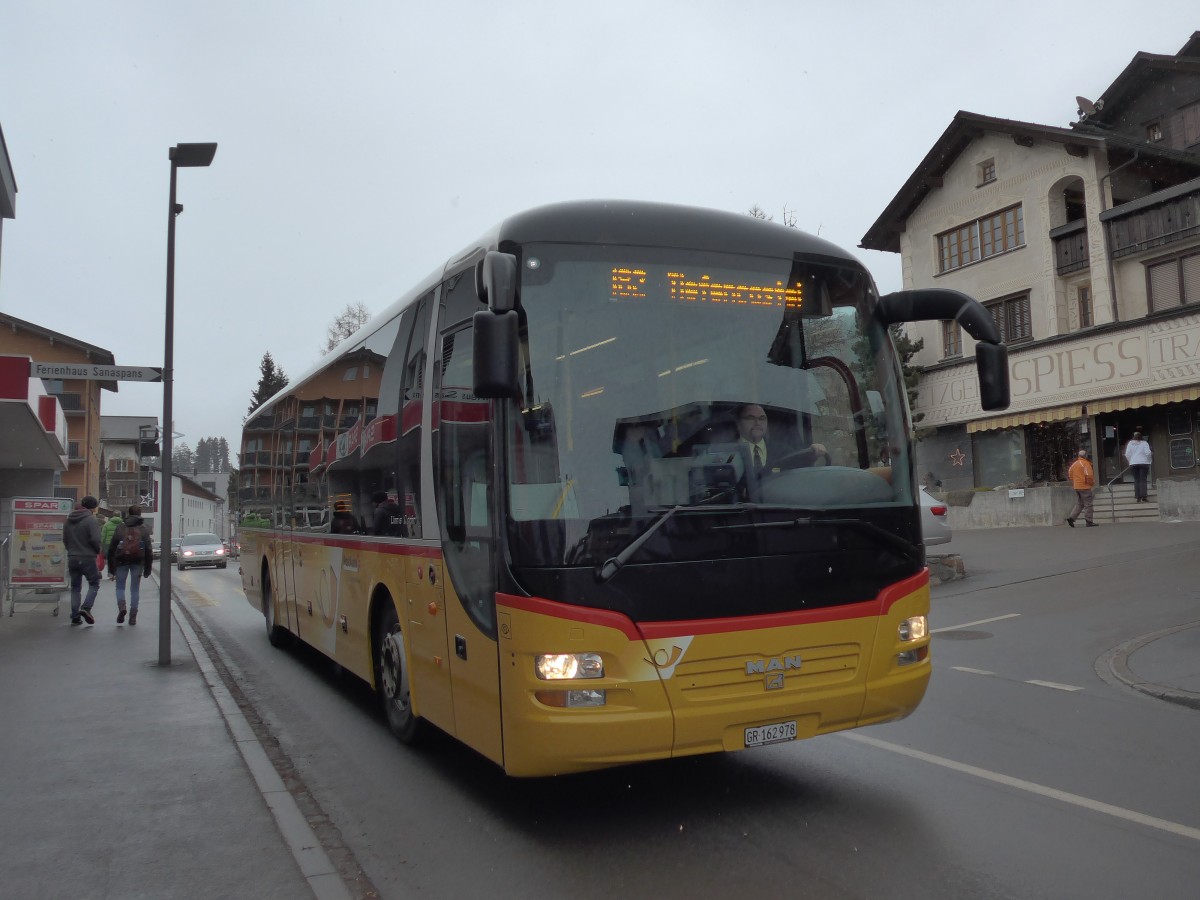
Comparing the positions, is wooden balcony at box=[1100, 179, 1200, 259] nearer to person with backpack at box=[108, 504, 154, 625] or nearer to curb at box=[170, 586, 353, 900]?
person with backpack at box=[108, 504, 154, 625]

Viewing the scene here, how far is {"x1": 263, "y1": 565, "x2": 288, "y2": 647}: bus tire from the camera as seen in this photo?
39.8 ft

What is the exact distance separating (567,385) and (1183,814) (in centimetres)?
374

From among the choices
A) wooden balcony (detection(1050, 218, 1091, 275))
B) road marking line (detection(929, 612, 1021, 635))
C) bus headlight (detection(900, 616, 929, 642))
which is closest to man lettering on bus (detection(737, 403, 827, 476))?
bus headlight (detection(900, 616, 929, 642))

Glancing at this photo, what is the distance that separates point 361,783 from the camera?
20.0 ft

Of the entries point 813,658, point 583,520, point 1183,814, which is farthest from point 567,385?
point 1183,814

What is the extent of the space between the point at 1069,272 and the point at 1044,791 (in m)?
26.8

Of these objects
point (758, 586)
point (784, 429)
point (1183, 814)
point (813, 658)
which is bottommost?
point (1183, 814)

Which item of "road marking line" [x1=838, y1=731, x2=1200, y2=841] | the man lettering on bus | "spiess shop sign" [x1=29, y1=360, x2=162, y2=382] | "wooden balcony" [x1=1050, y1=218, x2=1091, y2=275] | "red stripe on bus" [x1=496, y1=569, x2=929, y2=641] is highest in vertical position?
"wooden balcony" [x1=1050, y1=218, x2=1091, y2=275]

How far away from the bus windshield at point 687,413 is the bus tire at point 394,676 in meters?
2.31

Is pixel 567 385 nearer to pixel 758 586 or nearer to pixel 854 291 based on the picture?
pixel 758 586

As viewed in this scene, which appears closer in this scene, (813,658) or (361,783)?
(813,658)

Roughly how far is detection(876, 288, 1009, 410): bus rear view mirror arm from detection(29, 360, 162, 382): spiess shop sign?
7.90 metres

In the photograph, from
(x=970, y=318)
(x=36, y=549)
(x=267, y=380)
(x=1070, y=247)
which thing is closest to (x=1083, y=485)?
(x=1070, y=247)

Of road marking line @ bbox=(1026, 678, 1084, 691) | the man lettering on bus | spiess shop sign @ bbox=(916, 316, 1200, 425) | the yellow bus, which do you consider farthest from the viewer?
spiess shop sign @ bbox=(916, 316, 1200, 425)
